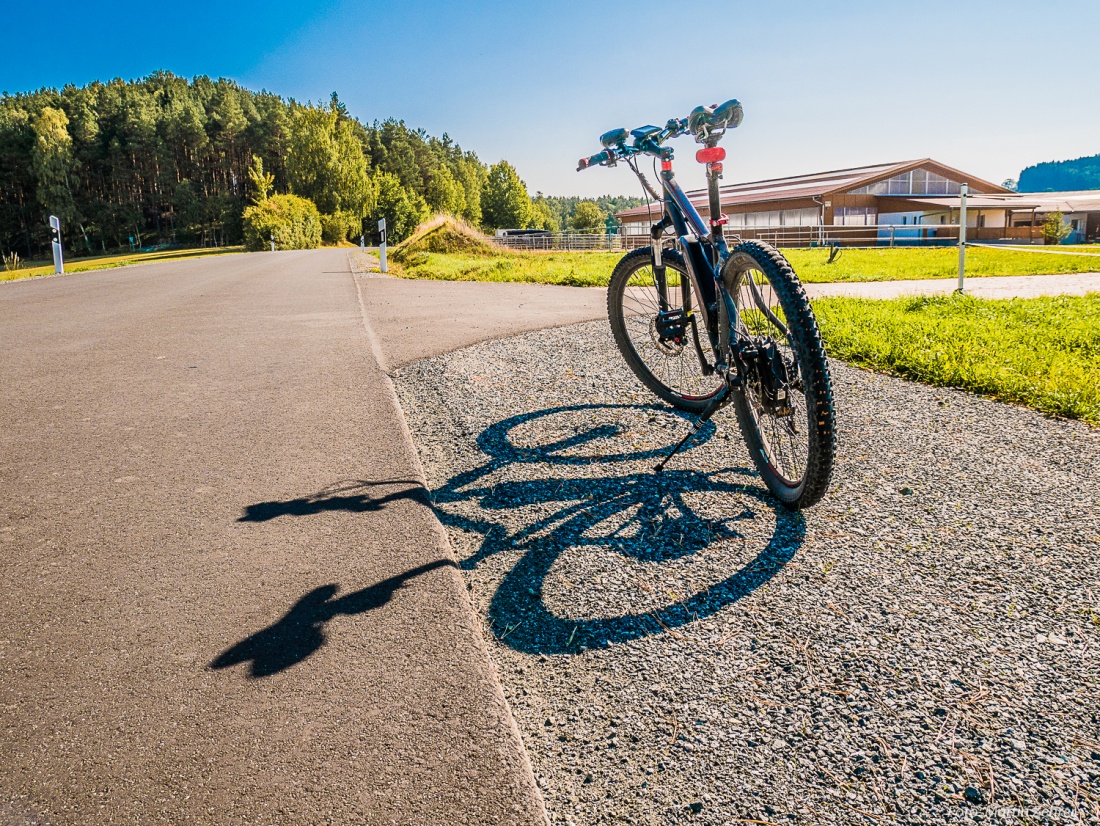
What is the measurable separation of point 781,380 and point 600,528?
99 cm

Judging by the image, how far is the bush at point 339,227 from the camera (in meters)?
74.6

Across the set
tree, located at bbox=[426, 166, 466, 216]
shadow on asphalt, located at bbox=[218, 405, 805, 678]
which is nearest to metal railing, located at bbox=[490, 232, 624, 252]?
shadow on asphalt, located at bbox=[218, 405, 805, 678]

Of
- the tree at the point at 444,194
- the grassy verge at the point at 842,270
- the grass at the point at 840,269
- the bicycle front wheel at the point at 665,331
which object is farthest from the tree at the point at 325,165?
the bicycle front wheel at the point at 665,331

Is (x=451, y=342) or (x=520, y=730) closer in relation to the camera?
(x=520, y=730)

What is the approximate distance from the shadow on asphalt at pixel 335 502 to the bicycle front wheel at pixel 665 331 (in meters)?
1.76

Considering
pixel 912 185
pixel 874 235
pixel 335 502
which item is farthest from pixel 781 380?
pixel 912 185

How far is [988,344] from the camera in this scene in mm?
5863

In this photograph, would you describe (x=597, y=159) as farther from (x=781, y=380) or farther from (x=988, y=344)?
(x=988, y=344)

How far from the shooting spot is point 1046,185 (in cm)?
11625

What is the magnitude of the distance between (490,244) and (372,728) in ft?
92.6

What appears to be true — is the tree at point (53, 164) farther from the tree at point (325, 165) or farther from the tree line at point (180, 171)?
the tree at point (325, 165)

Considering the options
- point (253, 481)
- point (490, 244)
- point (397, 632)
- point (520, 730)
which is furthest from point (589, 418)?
point (490, 244)

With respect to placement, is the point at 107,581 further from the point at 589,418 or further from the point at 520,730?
the point at 589,418

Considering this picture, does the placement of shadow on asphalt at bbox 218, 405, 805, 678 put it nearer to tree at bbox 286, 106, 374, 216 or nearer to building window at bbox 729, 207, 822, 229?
building window at bbox 729, 207, 822, 229
